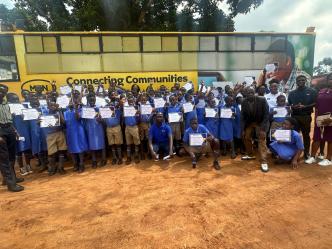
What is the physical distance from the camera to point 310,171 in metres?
5.05

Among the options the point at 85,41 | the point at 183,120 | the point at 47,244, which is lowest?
the point at 47,244

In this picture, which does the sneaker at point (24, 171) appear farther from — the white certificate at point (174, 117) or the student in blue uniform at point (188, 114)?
the student in blue uniform at point (188, 114)

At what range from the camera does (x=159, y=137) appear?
6.15 m

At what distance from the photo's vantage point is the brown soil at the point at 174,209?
297cm

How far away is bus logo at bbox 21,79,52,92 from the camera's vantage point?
8.52 metres

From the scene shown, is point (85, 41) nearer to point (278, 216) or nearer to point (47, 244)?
point (47, 244)

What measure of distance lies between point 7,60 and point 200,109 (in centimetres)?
653

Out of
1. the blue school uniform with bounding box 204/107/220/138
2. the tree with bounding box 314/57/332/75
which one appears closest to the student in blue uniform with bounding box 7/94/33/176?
the blue school uniform with bounding box 204/107/220/138

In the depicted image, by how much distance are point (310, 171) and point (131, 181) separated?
3.61m

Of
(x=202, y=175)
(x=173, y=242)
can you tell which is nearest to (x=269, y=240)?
(x=173, y=242)

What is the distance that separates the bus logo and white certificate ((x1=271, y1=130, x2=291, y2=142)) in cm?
750

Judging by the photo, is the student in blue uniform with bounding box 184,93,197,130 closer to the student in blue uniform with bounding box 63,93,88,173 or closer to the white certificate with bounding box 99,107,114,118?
the white certificate with bounding box 99,107,114,118

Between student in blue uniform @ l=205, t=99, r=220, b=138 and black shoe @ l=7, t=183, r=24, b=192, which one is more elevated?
student in blue uniform @ l=205, t=99, r=220, b=138

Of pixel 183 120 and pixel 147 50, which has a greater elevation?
pixel 147 50
